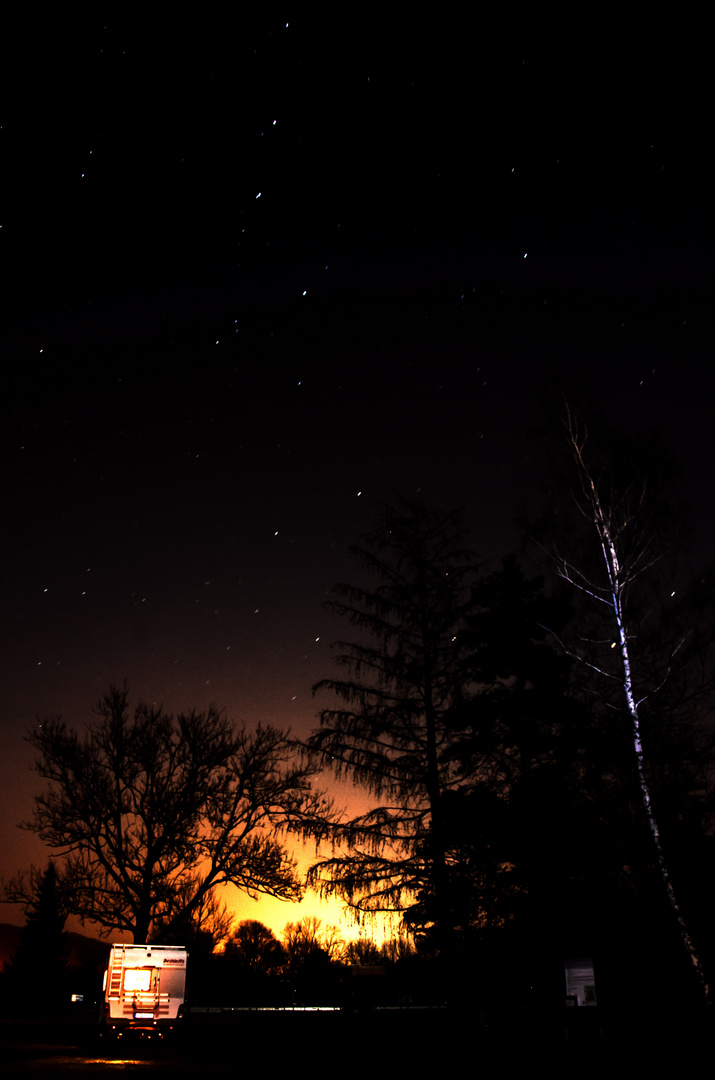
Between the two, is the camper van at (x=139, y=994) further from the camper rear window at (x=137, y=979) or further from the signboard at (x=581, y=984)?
the signboard at (x=581, y=984)

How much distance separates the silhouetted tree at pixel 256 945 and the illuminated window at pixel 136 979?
45741 mm

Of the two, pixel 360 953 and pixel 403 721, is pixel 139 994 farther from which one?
pixel 360 953

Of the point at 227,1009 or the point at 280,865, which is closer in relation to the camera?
the point at 280,865

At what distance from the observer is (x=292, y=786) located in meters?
28.3

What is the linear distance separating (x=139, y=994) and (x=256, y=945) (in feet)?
195

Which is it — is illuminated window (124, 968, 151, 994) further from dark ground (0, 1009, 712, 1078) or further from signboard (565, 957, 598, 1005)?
signboard (565, 957, 598, 1005)

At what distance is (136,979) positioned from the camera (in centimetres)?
2095

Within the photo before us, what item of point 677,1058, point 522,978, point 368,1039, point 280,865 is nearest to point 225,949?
point 280,865

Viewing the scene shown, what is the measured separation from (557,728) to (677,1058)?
26.0 feet

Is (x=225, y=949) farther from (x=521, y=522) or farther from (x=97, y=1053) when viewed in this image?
(x=521, y=522)

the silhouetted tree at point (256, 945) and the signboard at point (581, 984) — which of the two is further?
the silhouetted tree at point (256, 945)

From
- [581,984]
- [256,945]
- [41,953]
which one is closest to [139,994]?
[581,984]

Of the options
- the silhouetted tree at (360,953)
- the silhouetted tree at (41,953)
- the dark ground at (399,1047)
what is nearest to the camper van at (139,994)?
the dark ground at (399,1047)

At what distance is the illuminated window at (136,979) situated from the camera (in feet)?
68.5
